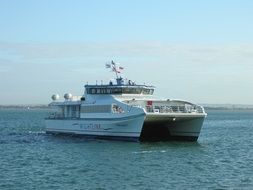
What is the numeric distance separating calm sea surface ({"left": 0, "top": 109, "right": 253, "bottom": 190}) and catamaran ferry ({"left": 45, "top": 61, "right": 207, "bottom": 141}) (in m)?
1.41

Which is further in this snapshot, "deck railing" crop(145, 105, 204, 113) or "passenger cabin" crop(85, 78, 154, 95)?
"passenger cabin" crop(85, 78, 154, 95)

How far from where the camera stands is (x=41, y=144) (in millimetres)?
44562

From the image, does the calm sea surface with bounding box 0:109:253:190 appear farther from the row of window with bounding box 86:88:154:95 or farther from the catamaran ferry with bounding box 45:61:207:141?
the row of window with bounding box 86:88:154:95

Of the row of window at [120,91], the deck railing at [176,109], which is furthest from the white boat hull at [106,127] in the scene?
the row of window at [120,91]

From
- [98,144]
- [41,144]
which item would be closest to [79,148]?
[98,144]

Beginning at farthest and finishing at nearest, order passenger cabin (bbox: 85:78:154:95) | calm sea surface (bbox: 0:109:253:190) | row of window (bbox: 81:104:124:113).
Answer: passenger cabin (bbox: 85:78:154:95) < row of window (bbox: 81:104:124:113) < calm sea surface (bbox: 0:109:253:190)

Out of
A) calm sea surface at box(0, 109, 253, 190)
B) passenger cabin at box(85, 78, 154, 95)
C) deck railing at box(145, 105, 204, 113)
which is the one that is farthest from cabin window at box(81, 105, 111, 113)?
deck railing at box(145, 105, 204, 113)

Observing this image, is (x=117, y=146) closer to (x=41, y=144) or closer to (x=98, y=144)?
(x=98, y=144)

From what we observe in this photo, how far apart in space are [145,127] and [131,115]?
655 centimetres

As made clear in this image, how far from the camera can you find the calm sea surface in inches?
982

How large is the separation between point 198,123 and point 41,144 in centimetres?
1324

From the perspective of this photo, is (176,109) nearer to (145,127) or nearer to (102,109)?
(145,127)

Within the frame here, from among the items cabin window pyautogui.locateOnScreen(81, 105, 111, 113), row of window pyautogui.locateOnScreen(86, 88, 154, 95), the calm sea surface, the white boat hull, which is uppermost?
row of window pyautogui.locateOnScreen(86, 88, 154, 95)

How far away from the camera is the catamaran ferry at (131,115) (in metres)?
41.9
